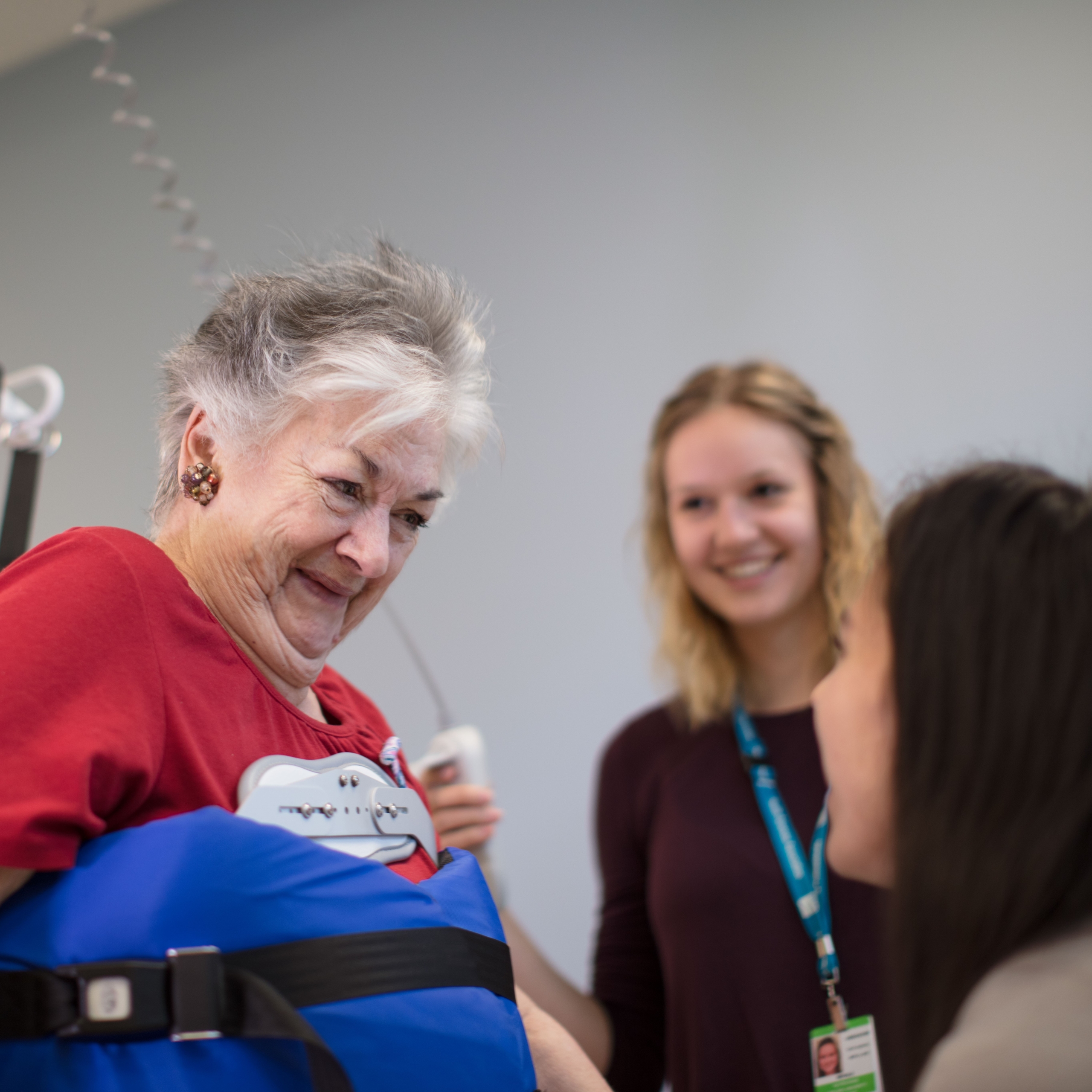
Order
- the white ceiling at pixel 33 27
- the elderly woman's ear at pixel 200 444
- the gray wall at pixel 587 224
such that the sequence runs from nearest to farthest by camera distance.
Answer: the elderly woman's ear at pixel 200 444, the white ceiling at pixel 33 27, the gray wall at pixel 587 224

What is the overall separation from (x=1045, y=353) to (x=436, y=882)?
202 cm

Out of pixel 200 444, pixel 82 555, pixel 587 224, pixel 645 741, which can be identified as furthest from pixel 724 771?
pixel 587 224

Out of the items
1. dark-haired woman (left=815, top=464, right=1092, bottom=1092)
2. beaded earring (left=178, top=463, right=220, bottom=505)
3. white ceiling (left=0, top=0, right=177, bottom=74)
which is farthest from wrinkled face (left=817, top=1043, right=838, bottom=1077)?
white ceiling (left=0, top=0, right=177, bottom=74)

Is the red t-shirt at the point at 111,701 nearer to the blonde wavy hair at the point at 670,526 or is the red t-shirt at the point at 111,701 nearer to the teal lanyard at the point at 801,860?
the teal lanyard at the point at 801,860

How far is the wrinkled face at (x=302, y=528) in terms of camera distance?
96 cm

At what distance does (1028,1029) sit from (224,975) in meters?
0.57

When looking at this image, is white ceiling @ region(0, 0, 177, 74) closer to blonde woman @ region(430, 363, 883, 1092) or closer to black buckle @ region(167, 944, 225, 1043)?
blonde woman @ region(430, 363, 883, 1092)

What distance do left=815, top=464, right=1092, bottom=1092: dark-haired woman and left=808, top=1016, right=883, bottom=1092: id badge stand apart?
0.68m

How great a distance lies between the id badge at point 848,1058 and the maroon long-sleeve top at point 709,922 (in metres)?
0.02

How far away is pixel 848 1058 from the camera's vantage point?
1456 mm

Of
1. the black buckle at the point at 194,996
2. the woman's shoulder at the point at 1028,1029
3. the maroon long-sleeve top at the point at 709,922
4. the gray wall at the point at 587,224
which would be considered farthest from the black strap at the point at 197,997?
the gray wall at the point at 587,224

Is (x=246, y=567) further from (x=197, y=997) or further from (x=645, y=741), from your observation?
(x=645, y=741)

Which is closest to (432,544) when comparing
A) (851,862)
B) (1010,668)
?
(851,862)

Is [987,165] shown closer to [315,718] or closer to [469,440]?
[469,440]
